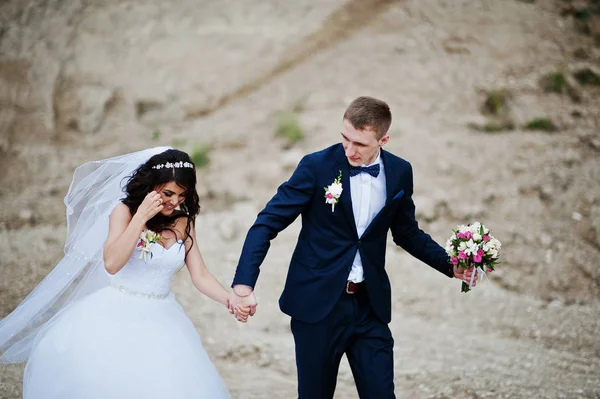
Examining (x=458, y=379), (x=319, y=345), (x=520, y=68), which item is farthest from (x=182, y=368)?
(x=520, y=68)

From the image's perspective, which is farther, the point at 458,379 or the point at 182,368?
the point at 458,379

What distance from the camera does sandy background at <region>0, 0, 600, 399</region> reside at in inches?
311

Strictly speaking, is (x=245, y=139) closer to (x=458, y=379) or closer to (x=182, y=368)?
(x=458, y=379)

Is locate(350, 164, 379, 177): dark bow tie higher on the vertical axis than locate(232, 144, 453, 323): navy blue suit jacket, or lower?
higher

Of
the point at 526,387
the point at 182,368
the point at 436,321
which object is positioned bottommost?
the point at 436,321

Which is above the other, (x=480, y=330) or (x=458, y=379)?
(x=458, y=379)

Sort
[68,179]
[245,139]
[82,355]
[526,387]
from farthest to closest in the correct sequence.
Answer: [245,139]
[68,179]
[526,387]
[82,355]

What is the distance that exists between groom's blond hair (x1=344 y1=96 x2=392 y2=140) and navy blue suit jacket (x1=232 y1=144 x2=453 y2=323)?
0.27m

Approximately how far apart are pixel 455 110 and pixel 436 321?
5596mm

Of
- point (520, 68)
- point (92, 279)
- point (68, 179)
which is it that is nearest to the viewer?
point (92, 279)

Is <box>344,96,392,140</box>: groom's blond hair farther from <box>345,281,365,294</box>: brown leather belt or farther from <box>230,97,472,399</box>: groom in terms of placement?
<box>345,281,365,294</box>: brown leather belt

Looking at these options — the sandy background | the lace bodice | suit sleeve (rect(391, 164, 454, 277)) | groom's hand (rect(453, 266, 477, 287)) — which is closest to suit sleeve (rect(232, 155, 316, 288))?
the lace bodice

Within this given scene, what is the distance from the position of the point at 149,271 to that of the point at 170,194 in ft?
1.61

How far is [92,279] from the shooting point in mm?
4328
